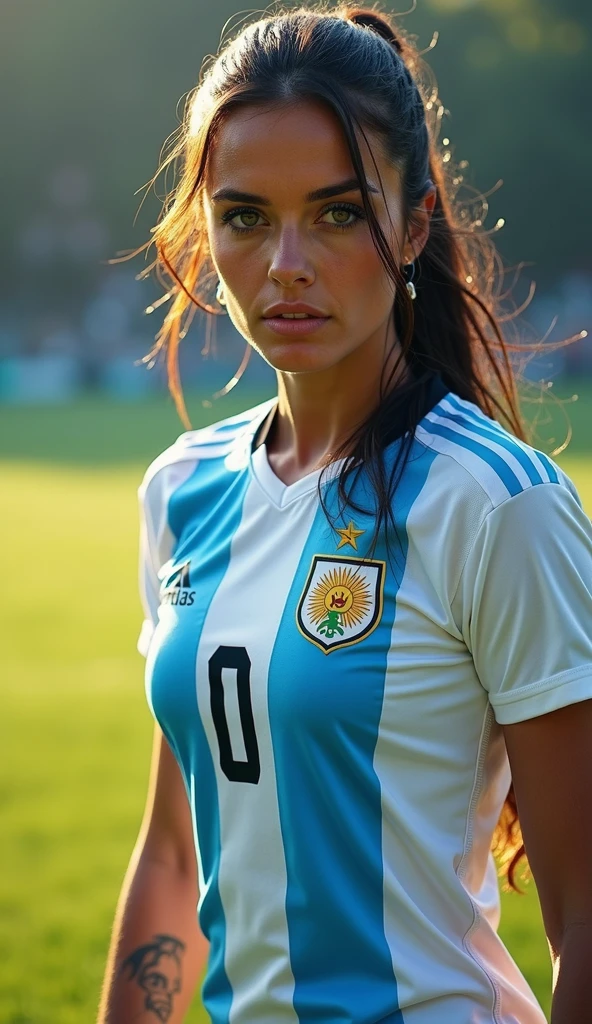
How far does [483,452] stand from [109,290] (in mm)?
36972

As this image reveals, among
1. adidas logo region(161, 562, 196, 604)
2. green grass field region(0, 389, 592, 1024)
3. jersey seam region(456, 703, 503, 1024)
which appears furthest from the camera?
green grass field region(0, 389, 592, 1024)

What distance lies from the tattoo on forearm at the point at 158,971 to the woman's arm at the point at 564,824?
61 cm

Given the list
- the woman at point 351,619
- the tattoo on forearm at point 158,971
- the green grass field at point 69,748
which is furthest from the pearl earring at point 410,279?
the green grass field at point 69,748

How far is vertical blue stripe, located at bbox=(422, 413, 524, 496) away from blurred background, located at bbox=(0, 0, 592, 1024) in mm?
3849

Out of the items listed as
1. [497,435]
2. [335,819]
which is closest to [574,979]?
[335,819]

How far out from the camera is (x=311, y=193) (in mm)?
1641

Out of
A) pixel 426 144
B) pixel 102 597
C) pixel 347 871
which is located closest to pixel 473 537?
pixel 347 871

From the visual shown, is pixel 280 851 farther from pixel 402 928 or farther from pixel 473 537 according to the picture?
pixel 473 537

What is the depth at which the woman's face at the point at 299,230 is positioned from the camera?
5.40 ft

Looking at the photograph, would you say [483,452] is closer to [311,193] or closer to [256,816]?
[311,193]

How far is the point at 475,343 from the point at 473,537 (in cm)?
55

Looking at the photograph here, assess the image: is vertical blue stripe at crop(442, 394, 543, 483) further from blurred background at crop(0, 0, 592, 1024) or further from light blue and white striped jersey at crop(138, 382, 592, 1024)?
blurred background at crop(0, 0, 592, 1024)

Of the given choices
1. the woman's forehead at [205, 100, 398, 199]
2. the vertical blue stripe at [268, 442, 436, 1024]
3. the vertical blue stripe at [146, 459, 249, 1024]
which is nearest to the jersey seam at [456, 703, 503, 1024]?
the vertical blue stripe at [268, 442, 436, 1024]

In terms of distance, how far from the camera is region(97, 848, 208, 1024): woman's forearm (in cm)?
181
